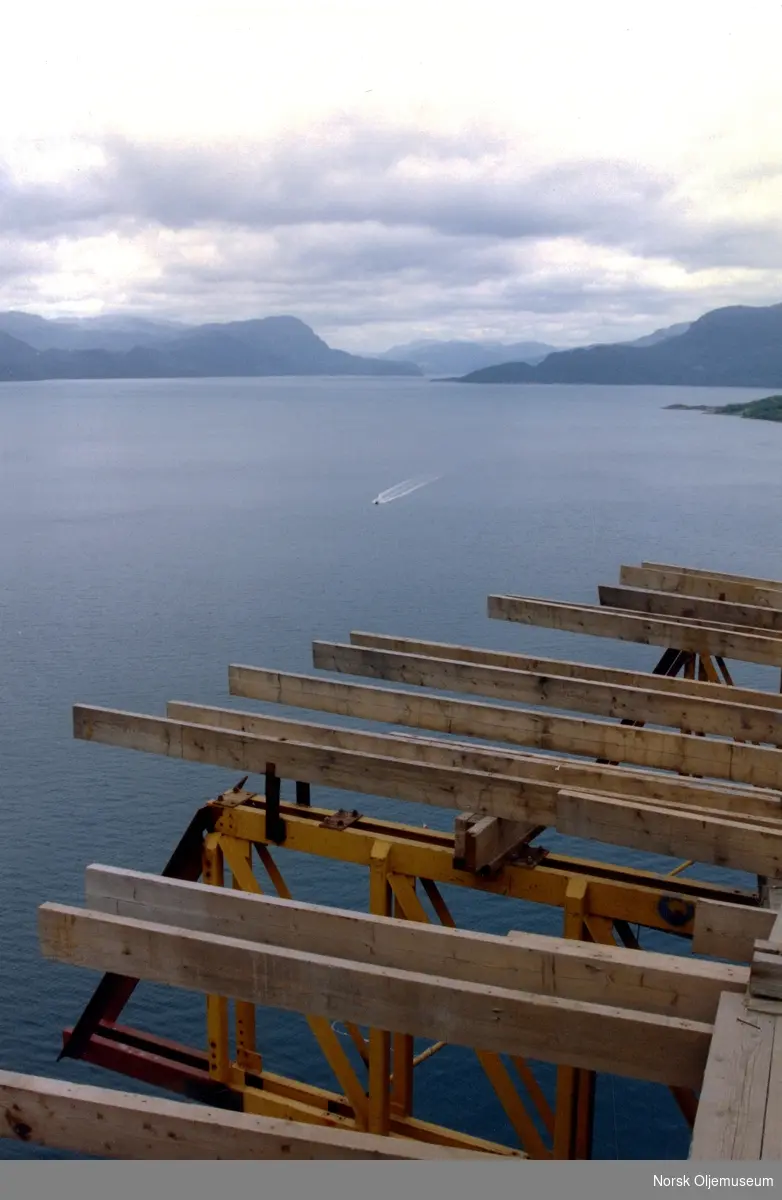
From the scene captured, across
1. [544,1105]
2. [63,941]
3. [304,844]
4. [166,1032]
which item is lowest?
[166,1032]

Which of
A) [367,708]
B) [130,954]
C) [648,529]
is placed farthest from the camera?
[648,529]

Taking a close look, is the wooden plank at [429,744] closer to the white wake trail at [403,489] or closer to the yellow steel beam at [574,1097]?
the yellow steel beam at [574,1097]

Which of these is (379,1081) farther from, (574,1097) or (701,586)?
(701,586)

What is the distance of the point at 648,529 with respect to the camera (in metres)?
76.8

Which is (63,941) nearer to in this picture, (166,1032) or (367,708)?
(367,708)

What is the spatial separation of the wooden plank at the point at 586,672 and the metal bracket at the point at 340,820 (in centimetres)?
261

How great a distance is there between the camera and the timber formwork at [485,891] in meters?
6.24

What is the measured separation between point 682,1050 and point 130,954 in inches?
121

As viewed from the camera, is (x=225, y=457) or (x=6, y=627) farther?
(x=225, y=457)

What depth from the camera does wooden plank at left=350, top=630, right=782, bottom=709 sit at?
13219mm

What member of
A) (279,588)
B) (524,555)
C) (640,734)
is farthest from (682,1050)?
(524,555)

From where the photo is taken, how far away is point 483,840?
1088 centimetres

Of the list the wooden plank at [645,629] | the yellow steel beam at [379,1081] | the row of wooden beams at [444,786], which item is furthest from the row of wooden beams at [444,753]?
the wooden plank at [645,629]

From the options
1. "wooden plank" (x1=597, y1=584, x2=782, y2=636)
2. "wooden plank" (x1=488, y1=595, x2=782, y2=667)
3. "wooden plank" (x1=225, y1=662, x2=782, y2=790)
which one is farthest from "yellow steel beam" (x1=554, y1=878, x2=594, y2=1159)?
"wooden plank" (x1=597, y1=584, x2=782, y2=636)
